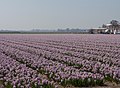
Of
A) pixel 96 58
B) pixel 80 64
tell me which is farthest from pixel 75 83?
pixel 96 58

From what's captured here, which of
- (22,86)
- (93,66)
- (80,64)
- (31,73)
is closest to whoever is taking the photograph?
(22,86)

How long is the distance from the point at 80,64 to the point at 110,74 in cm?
287

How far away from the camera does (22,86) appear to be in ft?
28.4

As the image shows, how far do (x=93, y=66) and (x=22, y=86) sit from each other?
4.35 m

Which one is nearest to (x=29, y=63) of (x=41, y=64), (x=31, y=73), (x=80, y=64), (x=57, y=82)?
(x=41, y=64)

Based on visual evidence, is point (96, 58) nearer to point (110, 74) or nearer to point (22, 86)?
point (110, 74)

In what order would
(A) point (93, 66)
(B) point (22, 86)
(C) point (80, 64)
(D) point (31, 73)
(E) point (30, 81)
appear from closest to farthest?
(B) point (22, 86) → (E) point (30, 81) → (D) point (31, 73) → (A) point (93, 66) → (C) point (80, 64)

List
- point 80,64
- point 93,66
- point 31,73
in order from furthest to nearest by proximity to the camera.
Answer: point 80,64 → point 93,66 → point 31,73

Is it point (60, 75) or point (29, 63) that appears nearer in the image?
point (60, 75)

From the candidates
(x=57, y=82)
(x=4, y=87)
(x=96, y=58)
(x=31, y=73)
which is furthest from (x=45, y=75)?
(x=96, y=58)

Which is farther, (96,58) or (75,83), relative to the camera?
(96,58)

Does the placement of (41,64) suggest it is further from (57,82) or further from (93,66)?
(57,82)

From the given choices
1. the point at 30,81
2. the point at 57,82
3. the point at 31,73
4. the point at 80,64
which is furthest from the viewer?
the point at 80,64

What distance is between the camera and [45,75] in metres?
11.4
